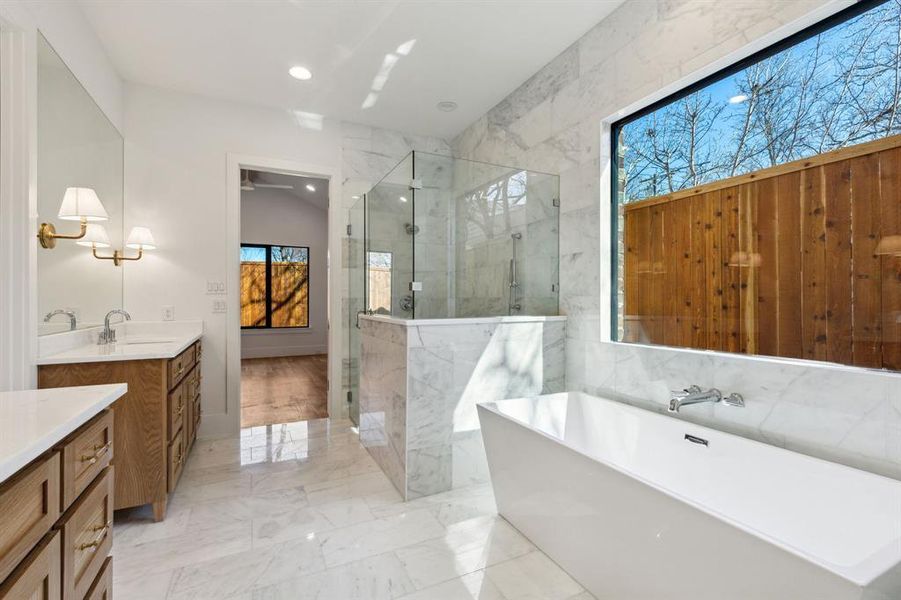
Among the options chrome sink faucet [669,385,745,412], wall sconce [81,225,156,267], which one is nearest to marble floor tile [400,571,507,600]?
chrome sink faucet [669,385,745,412]

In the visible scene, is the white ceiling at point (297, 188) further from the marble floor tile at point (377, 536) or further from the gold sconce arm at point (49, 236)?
the marble floor tile at point (377, 536)

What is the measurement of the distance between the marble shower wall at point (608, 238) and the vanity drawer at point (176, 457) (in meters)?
2.35

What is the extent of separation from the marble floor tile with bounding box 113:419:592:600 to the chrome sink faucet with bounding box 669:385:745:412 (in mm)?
870

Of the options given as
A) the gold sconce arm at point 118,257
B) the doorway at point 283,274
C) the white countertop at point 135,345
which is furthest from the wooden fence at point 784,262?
the doorway at point 283,274

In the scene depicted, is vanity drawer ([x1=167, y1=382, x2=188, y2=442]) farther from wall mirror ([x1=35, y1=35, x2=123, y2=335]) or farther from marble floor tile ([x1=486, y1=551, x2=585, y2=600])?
marble floor tile ([x1=486, y1=551, x2=585, y2=600])

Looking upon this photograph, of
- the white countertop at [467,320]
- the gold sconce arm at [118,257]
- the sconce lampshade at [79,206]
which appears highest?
the sconce lampshade at [79,206]

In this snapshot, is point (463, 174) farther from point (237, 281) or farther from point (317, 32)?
point (237, 281)

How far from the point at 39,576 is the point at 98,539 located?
1.19 feet

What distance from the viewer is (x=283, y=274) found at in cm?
789

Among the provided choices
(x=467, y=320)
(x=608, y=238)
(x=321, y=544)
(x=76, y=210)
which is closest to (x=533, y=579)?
(x=321, y=544)

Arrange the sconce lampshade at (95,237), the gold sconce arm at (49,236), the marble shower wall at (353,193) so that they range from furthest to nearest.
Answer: the marble shower wall at (353,193)
the sconce lampshade at (95,237)
the gold sconce arm at (49,236)

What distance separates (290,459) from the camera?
2951mm

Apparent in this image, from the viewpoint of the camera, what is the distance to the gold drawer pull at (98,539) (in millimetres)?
1072

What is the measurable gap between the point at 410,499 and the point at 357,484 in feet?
1.32
